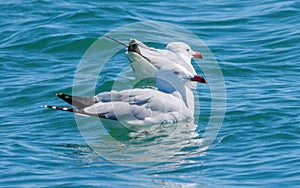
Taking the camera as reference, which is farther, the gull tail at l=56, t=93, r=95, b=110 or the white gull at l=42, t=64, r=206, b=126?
the gull tail at l=56, t=93, r=95, b=110

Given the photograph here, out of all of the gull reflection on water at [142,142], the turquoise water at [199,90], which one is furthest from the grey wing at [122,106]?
the turquoise water at [199,90]

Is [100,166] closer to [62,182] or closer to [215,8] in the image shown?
[62,182]

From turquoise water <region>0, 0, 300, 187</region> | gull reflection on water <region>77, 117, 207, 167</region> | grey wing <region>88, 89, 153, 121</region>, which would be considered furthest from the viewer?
grey wing <region>88, 89, 153, 121</region>

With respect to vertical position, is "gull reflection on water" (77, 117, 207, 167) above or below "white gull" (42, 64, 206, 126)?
below

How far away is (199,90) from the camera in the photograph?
44.3ft

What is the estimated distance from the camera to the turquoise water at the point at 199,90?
9.13 m

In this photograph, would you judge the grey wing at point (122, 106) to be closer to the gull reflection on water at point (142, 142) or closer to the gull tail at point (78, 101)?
the gull tail at point (78, 101)

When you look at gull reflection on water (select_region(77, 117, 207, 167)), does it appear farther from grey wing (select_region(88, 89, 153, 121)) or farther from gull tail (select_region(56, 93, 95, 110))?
gull tail (select_region(56, 93, 95, 110))

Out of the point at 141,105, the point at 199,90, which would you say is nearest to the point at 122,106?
the point at 141,105

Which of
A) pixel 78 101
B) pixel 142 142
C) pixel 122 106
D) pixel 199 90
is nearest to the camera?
pixel 142 142

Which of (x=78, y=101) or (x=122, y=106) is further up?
(x=78, y=101)

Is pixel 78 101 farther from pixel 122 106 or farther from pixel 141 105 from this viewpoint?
pixel 141 105

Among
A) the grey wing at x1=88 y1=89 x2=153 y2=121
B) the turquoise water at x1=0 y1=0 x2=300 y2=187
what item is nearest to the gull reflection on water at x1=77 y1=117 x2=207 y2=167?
the turquoise water at x1=0 y1=0 x2=300 y2=187

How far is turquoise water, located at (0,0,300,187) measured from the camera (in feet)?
30.0
